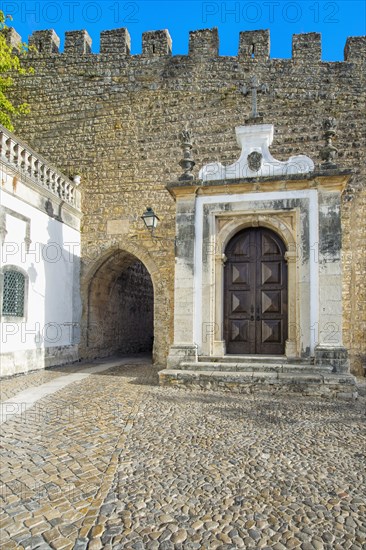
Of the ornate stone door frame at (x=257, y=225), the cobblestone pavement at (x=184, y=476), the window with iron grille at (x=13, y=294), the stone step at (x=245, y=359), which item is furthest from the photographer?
the window with iron grille at (x=13, y=294)

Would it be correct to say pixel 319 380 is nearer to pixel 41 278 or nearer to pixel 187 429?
pixel 187 429

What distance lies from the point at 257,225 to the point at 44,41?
9.17m

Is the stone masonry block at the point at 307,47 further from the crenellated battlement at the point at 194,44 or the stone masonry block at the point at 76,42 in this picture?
the stone masonry block at the point at 76,42

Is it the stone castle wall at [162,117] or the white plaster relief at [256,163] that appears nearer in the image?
the white plaster relief at [256,163]

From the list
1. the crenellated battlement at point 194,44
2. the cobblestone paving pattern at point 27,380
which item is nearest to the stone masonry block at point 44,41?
the crenellated battlement at point 194,44

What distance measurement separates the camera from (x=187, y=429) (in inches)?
189

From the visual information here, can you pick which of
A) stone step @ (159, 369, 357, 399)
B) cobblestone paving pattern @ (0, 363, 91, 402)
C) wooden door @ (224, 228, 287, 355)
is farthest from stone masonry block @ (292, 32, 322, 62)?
cobblestone paving pattern @ (0, 363, 91, 402)

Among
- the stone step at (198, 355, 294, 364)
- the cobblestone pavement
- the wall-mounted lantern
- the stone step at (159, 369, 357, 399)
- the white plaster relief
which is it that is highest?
the white plaster relief

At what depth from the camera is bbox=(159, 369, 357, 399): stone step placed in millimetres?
6637

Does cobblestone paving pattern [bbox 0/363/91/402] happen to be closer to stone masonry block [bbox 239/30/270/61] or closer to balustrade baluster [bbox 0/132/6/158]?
balustrade baluster [bbox 0/132/6/158]

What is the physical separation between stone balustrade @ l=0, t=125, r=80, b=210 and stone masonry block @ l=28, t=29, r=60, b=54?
13.8ft

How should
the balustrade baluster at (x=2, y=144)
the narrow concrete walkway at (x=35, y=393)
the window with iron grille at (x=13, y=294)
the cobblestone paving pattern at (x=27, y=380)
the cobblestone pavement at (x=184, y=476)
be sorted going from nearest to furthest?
the cobblestone pavement at (x=184, y=476)
the narrow concrete walkway at (x=35, y=393)
the cobblestone paving pattern at (x=27, y=380)
the balustrade baluster at (x=2, y=144)
the window with iron grille at (x=13, y=294)

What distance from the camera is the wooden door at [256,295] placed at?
806cm

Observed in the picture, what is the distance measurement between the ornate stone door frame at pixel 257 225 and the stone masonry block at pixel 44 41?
8.36 meters
